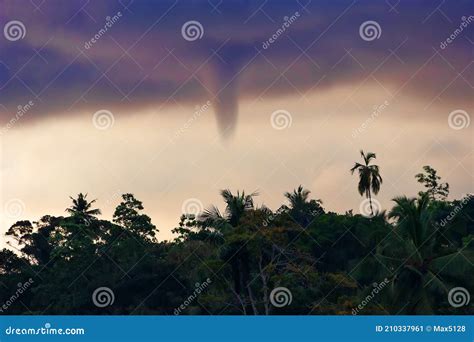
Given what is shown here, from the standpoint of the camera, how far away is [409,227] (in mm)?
38156

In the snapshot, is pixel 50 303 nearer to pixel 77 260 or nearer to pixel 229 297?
pixel 77 260

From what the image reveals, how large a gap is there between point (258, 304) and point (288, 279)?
1.80 metres
